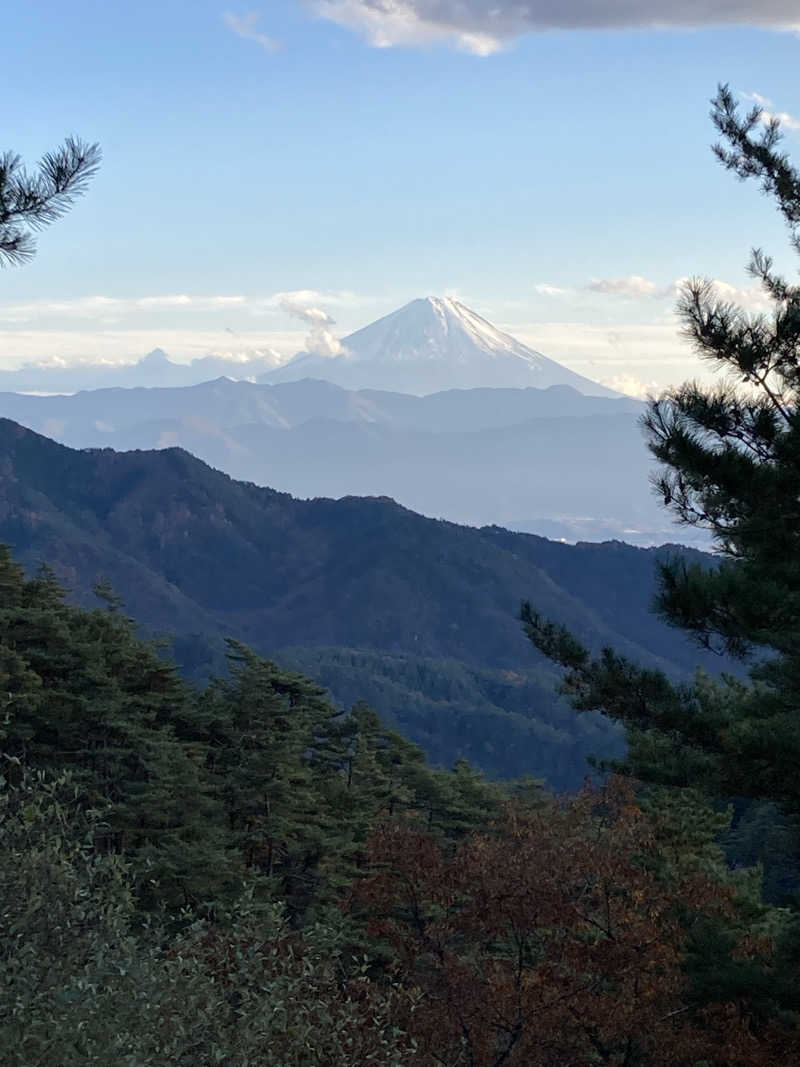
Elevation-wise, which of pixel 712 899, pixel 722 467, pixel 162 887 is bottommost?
pixel 162 887

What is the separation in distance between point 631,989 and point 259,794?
15.2 meters

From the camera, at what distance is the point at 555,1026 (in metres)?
18.3

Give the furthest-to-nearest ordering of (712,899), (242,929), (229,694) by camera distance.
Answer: (229,694), (712,899), (242,929)

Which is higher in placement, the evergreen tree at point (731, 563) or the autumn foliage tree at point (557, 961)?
the evergreen tree at point (731, 563)

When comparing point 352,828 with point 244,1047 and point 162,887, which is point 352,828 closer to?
point 162,887

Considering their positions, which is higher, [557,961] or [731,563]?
[731,563]

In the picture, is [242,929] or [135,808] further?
[135,808]

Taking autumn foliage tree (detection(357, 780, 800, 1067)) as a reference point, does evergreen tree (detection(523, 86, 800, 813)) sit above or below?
above

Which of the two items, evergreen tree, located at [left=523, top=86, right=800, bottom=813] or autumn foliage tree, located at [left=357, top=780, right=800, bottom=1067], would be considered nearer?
evergreen tree, located at [left=523, top=86, right=800, bottom=813]

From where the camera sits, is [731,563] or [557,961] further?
[557,961]

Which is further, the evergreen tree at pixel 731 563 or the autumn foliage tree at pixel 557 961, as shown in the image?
the autumn foliage tree at pixel 557 961

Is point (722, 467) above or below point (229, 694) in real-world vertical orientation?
above

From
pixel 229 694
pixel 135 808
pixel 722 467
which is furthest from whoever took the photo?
pixel 229 694

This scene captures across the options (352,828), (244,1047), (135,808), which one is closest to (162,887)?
(135,808)
